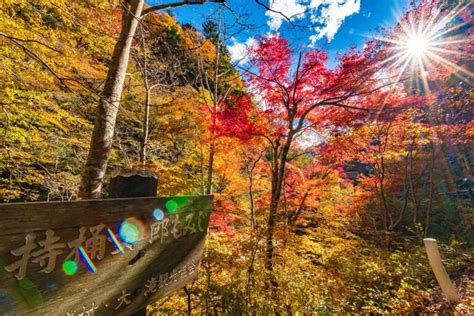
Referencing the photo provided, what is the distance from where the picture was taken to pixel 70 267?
91 centimetres

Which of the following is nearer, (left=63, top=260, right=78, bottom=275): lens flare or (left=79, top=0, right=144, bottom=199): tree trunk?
(left=63, top=260, right=78, bottom=275): lens flare

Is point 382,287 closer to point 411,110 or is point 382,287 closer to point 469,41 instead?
point 411,110

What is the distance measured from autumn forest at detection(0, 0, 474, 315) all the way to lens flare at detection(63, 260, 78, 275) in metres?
0.17

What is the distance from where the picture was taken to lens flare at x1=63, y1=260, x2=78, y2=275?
89 cm

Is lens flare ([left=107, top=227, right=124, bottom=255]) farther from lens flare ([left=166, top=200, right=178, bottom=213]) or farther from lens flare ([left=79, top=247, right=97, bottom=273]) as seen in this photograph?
lens flare ([left=166, top=200, right=178, bottom=213])

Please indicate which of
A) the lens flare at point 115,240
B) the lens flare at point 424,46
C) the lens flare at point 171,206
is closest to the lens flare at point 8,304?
the lens flare at point 115,240

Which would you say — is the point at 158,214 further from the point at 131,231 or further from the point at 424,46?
the point at 424,46

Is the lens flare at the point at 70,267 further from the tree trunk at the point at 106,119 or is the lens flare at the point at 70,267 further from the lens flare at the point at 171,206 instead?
the tree trunk at the point at 106,119

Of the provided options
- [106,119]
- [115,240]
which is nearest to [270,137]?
[106,119]

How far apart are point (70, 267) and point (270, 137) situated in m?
6.58

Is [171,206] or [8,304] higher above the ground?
[171,206]

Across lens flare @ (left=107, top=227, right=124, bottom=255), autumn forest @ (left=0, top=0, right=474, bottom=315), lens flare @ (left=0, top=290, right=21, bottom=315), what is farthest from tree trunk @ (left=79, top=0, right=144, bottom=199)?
lens flare @ (left=0, top=290, right=21, bottom=315)

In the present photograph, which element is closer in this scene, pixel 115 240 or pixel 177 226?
pixel 115 240

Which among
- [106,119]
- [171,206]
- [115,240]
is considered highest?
[106,119]
